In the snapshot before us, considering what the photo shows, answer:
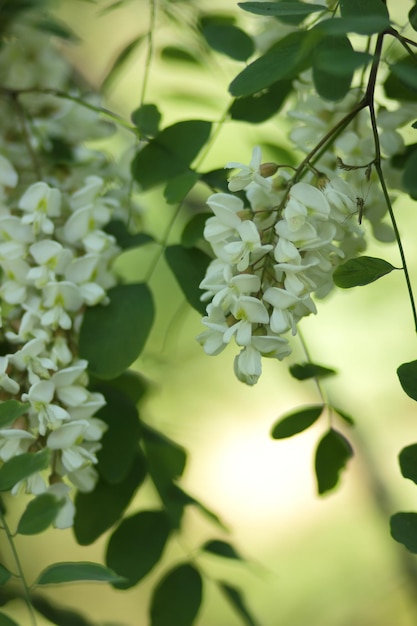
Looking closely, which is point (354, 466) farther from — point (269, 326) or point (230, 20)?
point (269, 326)

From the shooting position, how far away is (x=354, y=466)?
134 cm

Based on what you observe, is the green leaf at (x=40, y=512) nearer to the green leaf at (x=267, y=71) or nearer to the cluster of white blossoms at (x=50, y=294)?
the cluster of white blossoms at (x=50, y=294)

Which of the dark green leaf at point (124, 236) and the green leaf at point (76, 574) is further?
the dark green leaf at point (124, 236)

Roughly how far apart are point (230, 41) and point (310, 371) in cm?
25

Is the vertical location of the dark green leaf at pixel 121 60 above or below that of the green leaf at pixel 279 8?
below

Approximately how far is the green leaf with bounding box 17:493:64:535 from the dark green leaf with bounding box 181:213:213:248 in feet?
0.61

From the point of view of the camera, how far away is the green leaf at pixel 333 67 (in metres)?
0.37

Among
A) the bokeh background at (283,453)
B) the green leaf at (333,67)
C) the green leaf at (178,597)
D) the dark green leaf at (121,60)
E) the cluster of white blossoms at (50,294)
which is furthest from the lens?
the bokeh background at (283,453)

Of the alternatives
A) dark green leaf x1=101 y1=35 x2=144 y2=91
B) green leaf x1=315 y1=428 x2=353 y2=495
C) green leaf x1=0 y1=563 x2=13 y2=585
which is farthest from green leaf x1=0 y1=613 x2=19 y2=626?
dark green leaf x1=101 y1=35 x2=144 y2=91

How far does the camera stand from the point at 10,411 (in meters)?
0.45

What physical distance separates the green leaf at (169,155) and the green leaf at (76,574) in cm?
26

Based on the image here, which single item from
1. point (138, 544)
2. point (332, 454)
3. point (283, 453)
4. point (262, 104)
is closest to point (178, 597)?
point (138, 544)

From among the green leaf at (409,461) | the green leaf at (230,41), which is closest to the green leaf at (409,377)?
the green leaf at (409,461)

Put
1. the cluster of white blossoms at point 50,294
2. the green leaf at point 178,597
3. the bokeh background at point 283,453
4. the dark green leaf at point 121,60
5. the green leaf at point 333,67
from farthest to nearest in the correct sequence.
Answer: the bokeh background at point 283,453, the dark green leaf at point 121,60, the green leaf at point 178,597, the cluster of white blossoms at point 50,294, the green leaf at point 333,67
